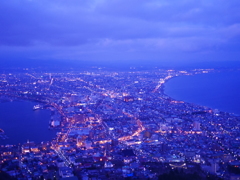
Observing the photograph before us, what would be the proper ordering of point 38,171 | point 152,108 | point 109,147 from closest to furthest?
point 38,171, point 109,147, point 152,108

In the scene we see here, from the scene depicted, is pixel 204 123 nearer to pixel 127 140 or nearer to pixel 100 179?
pixel 127 140

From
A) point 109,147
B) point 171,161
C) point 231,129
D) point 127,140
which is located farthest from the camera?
point 231,129

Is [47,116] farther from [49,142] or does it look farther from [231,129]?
[231,129]

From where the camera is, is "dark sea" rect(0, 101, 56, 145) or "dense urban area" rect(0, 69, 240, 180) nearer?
"dense urban area" rect(0, 69, 240, 180)

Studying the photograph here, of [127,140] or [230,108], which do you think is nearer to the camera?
[127,140]

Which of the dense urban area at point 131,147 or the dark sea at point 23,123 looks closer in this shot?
the dense urban area at point 131,147

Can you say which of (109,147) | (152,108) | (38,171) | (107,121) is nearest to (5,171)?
(38,171)

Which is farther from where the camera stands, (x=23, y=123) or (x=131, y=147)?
(x=23, y=123)
